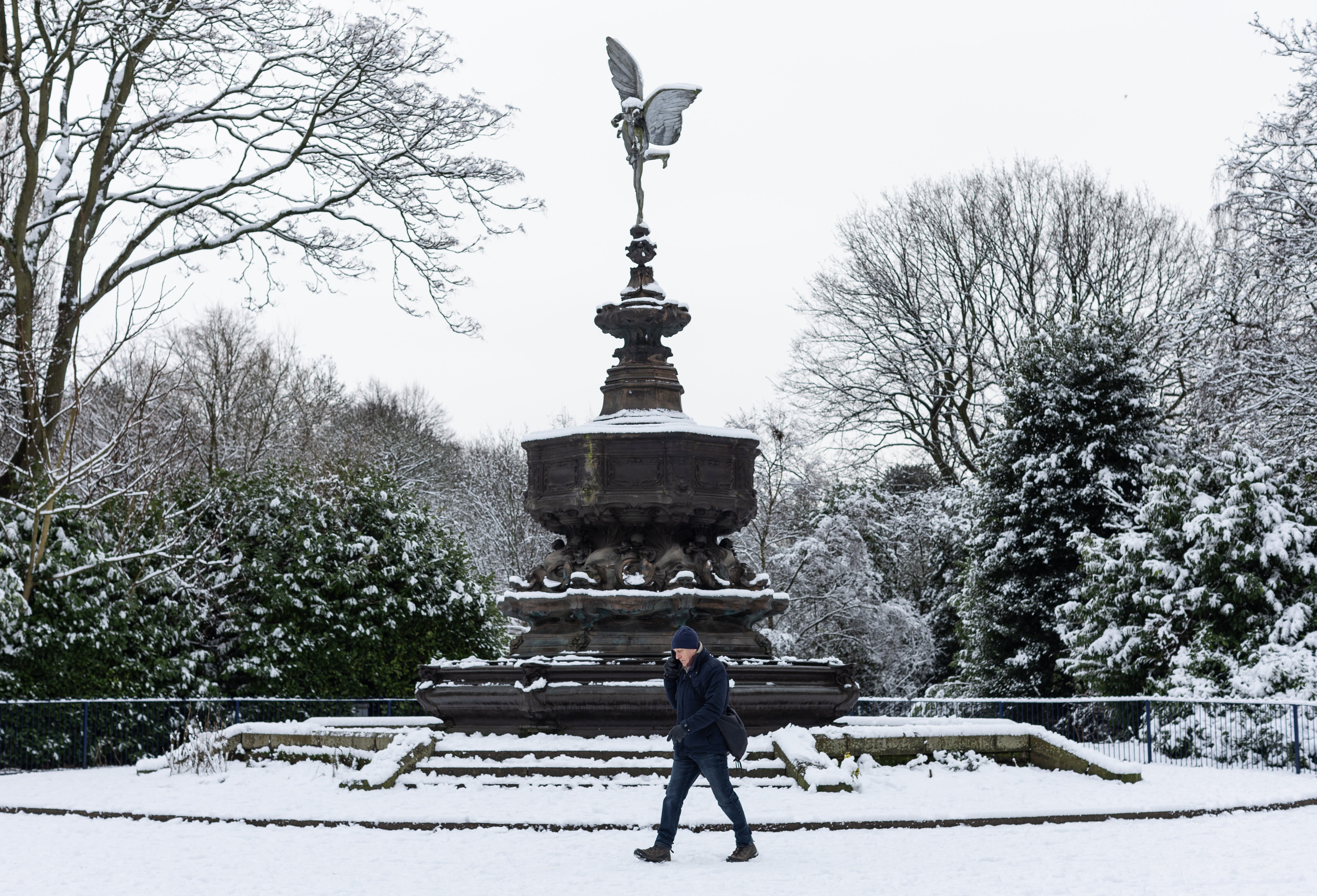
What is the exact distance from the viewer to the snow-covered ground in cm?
1080

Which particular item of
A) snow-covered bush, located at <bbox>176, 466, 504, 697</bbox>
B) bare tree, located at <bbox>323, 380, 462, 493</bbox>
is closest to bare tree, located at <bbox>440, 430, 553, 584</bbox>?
bare tree, located at <bbox>323, 380, 462, 493</bbox>

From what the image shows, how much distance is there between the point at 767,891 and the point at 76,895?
12.6ft

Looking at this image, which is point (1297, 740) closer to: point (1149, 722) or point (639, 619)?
point (1149, 722)

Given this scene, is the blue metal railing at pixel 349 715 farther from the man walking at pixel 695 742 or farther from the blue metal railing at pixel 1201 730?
the man walking at pixel 695 742

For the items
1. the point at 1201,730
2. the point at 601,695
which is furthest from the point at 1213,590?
the point at 601,695

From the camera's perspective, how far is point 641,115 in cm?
1677

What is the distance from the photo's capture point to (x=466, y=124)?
23797mm

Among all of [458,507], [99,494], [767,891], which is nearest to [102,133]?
[99,494]

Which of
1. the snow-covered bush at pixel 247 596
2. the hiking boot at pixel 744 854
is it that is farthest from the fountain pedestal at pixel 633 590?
the snow-covered bush at pixel 247 596

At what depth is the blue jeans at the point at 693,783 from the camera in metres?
8.95

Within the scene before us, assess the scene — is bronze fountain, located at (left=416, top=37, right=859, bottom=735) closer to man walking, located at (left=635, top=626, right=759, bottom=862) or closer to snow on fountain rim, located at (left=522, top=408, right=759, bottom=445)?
snow on fountain rim, located at (left=522, top=408, right=759, bottom=445)

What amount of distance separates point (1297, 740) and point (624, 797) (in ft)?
30.5

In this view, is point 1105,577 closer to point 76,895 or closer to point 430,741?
point 430,741

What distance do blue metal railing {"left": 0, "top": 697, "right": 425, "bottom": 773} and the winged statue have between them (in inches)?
337
